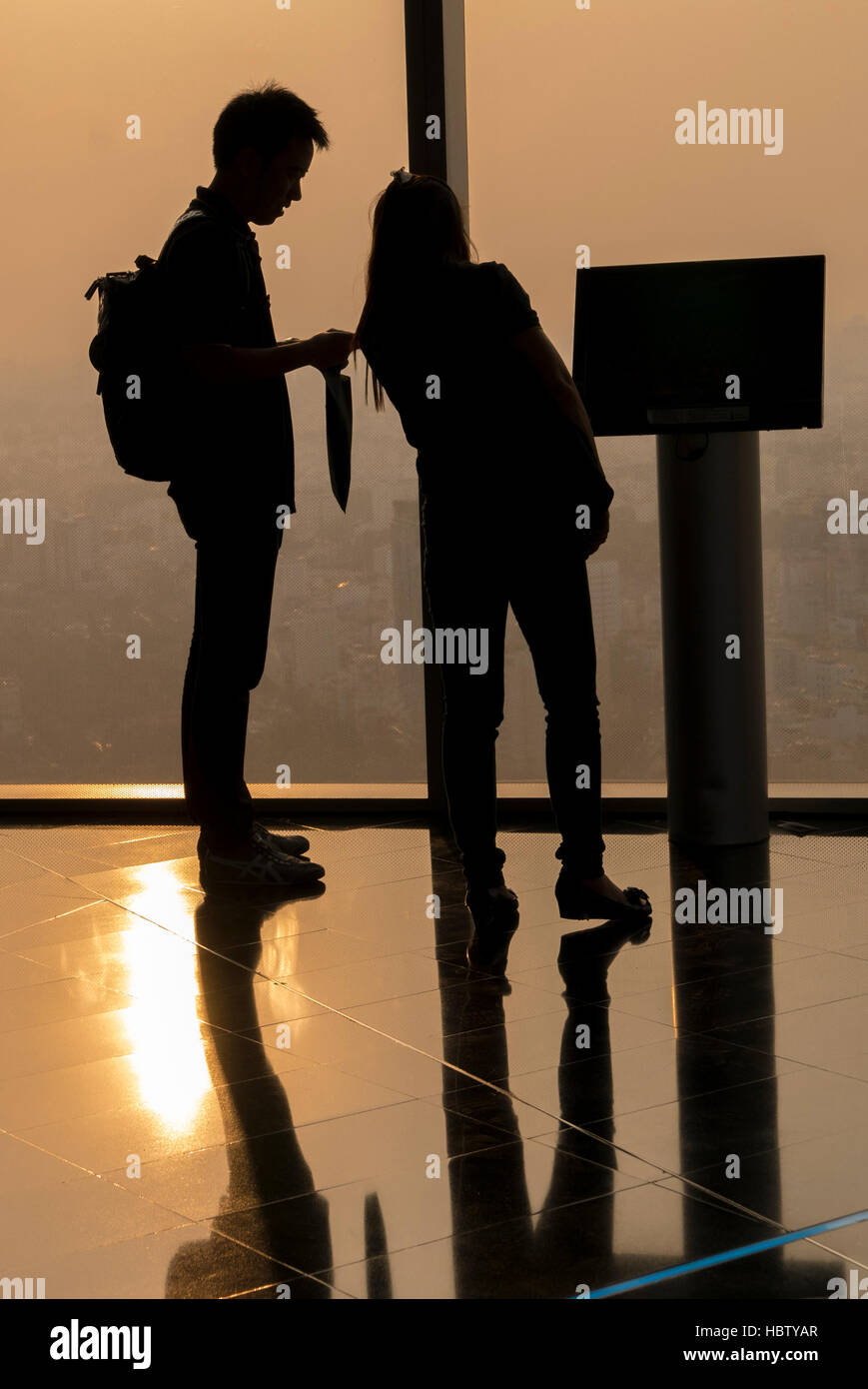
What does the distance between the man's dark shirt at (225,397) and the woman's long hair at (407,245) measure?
1.92 feet

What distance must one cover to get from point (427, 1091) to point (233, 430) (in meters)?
1.83

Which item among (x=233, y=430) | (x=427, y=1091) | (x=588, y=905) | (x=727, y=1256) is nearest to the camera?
(x=727, y=1256)

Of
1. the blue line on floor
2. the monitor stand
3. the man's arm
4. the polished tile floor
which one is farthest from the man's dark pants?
the blue line on floor

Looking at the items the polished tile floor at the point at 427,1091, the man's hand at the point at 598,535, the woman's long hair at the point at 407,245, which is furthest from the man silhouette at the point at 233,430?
the man's hand at the point at 598,535

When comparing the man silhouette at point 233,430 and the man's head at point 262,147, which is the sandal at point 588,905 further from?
the man's head at point 262,147

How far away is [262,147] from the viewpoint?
3730mm

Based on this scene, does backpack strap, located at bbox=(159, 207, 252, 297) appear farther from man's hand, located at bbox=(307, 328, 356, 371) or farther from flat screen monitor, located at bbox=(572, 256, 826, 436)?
flat screen monitor, located at bbox=(572, 256, 826, 436)

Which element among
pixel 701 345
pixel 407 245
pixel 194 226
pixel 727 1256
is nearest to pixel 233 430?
pixel 194 226

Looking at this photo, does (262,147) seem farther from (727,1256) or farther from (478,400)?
(727,1256)

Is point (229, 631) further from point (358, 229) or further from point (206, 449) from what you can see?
point (358, 229)

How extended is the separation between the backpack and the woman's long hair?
66 cm

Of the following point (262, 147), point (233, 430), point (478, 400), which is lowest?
point (478, 400)

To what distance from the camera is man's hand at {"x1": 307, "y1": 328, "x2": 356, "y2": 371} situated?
3678 millimetres
